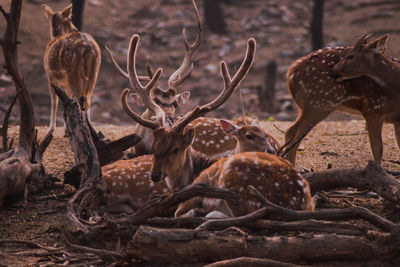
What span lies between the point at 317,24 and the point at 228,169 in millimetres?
10453

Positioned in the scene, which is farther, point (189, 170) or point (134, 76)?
point (134, 76)

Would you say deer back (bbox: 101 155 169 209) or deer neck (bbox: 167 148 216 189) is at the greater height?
deer neck (bbox: 167 148 216 189)

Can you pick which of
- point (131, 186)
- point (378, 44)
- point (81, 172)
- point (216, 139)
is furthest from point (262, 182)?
point (378, 44)

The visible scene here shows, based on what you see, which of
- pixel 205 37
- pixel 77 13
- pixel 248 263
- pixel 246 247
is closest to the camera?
pixel 248 263

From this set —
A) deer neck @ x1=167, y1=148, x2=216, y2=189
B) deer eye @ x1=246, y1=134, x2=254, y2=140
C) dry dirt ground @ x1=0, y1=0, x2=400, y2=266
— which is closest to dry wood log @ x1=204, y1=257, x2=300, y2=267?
deer neck @ x1=167, y1=148, x2=216, y2=189

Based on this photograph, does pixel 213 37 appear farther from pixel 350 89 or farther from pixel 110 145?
pixel 110 145

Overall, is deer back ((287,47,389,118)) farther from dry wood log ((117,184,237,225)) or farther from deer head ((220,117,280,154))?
dry wood log ((117,184,237,225))

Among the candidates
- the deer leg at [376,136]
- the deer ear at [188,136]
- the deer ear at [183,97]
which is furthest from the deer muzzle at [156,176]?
the deer leg at [376,136]

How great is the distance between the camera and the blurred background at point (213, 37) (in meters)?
14.7

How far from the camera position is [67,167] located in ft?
21.9

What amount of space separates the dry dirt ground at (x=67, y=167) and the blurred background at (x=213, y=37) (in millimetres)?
4584

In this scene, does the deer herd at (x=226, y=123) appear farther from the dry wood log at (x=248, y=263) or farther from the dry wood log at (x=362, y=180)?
the dry wood log at (x=248, y=263)

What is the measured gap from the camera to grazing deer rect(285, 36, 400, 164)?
21.1 feet

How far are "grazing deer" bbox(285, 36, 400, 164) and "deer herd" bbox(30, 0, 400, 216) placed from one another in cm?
1
